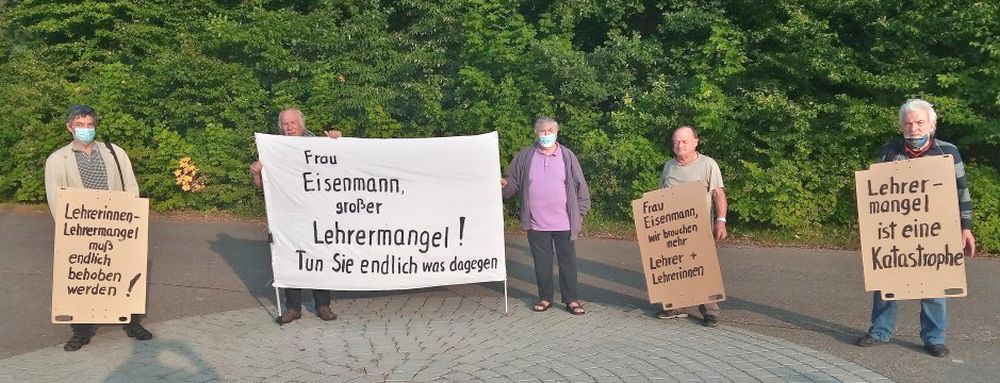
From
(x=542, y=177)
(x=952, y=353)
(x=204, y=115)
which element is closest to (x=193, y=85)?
(x=204, y=115)

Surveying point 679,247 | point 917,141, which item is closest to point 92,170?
point 679,247

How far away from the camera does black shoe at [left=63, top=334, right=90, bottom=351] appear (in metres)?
6.26

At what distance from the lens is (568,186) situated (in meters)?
6.97

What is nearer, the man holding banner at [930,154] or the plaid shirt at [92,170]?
the man holding banner at [930,154]

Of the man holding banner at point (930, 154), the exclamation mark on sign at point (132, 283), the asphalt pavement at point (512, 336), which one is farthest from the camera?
the exclamation mark on sign at point (132, 283)

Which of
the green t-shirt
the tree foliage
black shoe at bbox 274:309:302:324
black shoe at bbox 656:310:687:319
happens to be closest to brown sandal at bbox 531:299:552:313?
black shoe at bbox 656:310:687:319

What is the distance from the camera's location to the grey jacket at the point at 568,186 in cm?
697

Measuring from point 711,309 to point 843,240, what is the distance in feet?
14.8

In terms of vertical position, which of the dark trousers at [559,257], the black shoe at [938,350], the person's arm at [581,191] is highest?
the person's arm at [581,191]

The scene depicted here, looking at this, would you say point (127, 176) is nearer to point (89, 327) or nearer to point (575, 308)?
point (89, 327)

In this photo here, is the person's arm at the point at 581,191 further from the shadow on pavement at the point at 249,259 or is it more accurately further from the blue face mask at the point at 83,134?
the blue face mask at the point at 83,134

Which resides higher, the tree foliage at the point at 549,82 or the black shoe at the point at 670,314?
the tree foliage at the point at 549,82

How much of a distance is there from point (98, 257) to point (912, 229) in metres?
5.58

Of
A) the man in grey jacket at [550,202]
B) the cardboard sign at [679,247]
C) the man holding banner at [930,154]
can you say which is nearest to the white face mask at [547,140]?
the man in grey jacket at [550,202]
